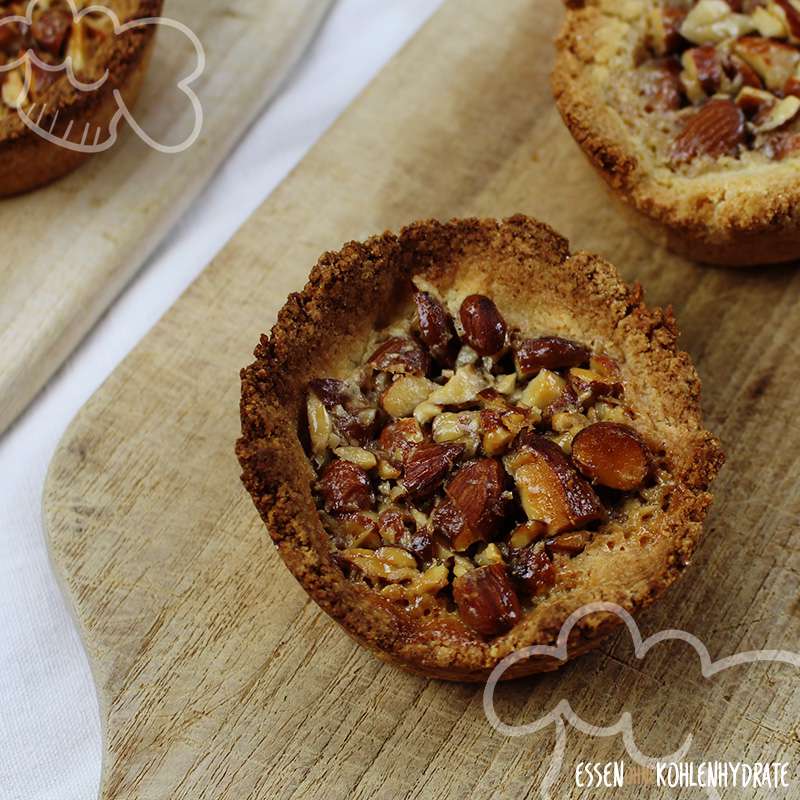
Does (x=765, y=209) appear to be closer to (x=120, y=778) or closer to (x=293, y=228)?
(x=293, y=228)

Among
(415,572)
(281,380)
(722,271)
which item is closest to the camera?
(415,572)

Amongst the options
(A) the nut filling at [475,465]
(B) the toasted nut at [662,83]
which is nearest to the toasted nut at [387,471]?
(A) the nut filling at [475,465]

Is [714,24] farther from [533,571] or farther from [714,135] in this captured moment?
[533,571]

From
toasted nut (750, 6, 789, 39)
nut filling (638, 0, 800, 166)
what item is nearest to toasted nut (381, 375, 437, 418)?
nut filling (638, 0, 800, 166)

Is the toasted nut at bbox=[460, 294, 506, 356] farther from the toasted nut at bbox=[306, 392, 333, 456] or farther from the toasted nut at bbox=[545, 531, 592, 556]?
the toasted nut at bbox=[545, 531, 592, 556]

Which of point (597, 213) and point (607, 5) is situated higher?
point (607, 5)

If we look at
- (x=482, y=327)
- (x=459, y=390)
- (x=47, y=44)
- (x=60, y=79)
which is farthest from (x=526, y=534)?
(x=47, y=44)

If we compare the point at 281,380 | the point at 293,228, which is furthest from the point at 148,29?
the point at 281,380

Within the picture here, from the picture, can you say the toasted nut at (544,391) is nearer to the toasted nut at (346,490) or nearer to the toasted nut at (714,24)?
the toasted nut at (346,490)
